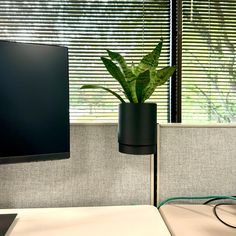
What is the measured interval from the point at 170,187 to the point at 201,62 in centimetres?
112

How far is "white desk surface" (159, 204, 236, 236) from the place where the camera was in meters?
0.78

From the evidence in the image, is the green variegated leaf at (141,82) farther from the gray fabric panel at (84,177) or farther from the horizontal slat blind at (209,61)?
the horizontal slat blind at (209,61)

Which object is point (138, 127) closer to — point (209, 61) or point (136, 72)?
point (136, 72)

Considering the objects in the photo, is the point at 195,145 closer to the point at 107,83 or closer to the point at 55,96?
the point at 55,96

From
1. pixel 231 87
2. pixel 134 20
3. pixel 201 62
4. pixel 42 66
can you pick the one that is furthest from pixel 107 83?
pixel 42 66

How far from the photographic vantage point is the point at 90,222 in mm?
842

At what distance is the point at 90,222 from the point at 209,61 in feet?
4.71

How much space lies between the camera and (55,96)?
2.76 ft

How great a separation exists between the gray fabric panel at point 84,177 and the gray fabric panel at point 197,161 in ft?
0.27

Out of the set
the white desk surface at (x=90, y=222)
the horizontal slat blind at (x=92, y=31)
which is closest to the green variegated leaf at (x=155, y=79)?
the white desk surface at (x=90, y=222)

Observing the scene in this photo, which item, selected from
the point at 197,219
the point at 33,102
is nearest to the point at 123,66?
the point at 33,102

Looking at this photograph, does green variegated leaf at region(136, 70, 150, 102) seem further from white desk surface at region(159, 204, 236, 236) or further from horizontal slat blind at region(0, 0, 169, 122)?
horizontal slat blind at region(0, 0, 169, 122)

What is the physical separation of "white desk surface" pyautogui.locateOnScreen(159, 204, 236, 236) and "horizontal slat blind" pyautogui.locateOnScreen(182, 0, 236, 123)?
A: 988 millimetres

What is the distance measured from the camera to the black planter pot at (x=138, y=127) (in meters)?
0.88
